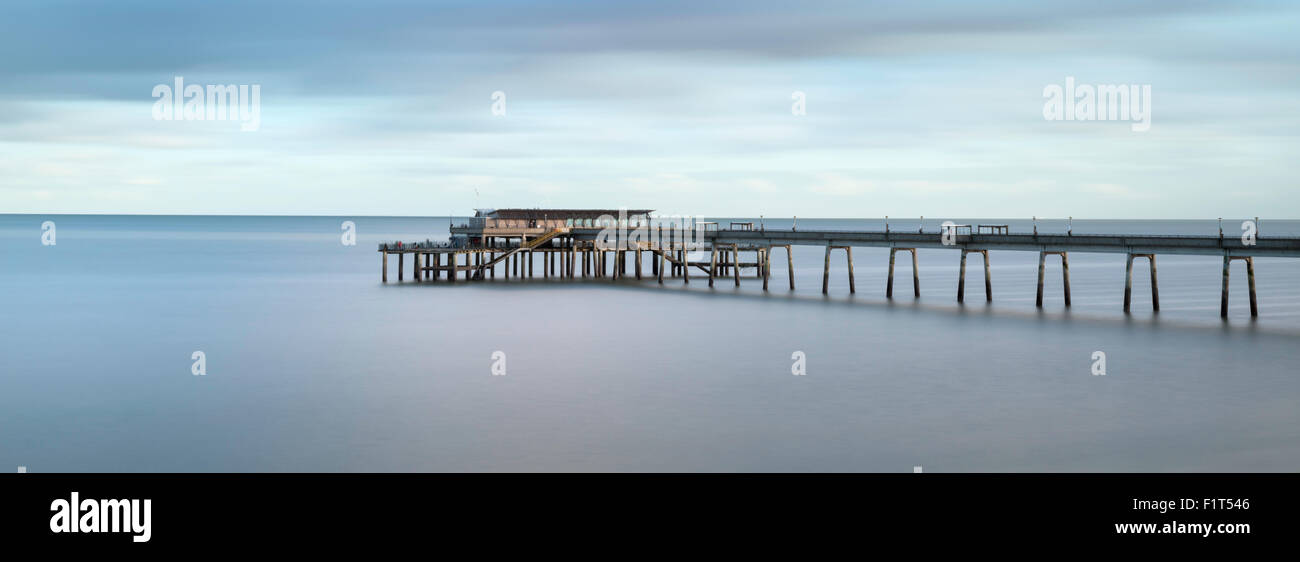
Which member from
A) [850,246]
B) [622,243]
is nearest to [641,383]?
[850,246]

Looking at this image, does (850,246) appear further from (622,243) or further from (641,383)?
(641,383)

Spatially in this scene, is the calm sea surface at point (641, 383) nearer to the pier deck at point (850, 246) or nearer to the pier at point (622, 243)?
the pier deck at point (850, 246)

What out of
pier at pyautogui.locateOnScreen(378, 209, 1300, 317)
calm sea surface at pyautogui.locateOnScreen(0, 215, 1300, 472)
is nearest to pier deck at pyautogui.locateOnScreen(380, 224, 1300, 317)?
pier at pyautogui.locateOnScreen(378, 209, 1300, 317)

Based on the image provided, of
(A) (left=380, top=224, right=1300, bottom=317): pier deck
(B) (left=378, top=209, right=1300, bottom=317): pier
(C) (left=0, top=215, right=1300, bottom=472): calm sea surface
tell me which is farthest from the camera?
(B) (left=378, top=209, right=1300, bottom=317): pier

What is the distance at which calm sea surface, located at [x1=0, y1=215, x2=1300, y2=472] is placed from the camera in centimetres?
2500

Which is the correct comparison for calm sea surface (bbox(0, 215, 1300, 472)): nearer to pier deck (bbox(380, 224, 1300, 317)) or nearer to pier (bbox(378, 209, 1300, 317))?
pier deck (bbox(380, 224, 1300, 317))

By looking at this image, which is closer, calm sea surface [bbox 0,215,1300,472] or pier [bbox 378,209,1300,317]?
calm sea surface [bbox 0,215,1300,472]

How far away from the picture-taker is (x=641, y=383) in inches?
1378

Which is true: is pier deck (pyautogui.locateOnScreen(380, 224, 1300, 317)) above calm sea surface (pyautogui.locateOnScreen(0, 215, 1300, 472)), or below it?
above
